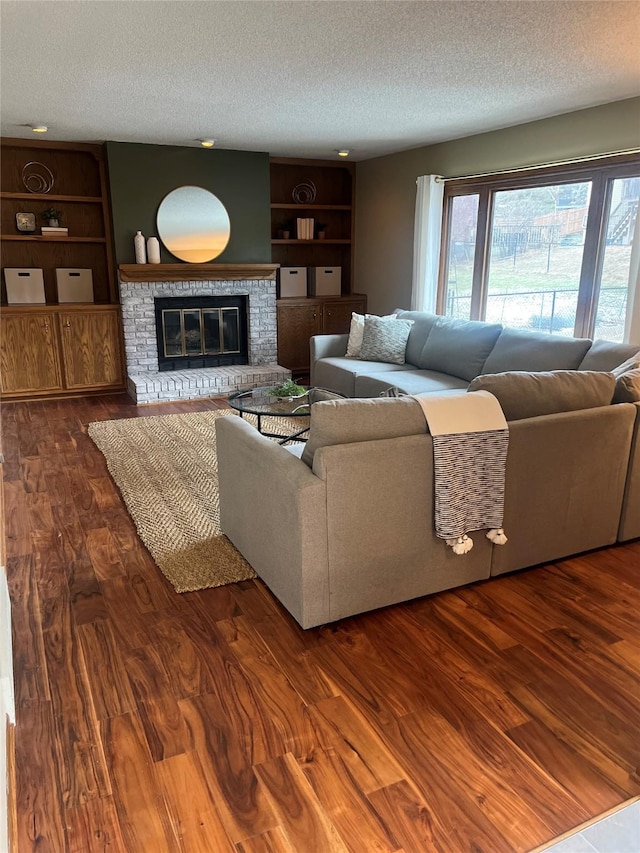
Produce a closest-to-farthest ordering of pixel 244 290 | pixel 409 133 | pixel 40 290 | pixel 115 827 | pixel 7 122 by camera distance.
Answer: pixel 115 827 → pixel 7 122 → pixel 409 133 → pixel 40 290 → pixel 244 290

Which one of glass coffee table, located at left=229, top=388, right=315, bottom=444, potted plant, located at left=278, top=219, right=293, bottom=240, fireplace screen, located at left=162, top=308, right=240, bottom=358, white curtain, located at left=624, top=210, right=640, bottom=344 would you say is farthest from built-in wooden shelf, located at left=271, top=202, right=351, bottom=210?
white curtain, located at left=624, top=210, right=640, bottom=344

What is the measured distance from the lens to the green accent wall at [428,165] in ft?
14.6

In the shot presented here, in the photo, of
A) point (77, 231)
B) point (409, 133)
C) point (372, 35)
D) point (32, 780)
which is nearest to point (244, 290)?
point (77, 231)

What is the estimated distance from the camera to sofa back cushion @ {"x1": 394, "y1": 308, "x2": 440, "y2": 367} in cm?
546

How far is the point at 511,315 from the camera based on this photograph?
5512 millimetres

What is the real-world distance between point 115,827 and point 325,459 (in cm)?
126

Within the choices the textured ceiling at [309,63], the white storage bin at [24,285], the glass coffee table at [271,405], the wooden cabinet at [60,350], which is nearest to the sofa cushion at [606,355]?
the textured ceiling at [309,63]

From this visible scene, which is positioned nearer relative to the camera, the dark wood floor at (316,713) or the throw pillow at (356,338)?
the dark wood floor at (316,713)

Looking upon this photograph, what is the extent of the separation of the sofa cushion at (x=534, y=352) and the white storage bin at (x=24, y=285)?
4348 millimetres

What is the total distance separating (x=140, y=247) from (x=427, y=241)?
9.17 ft

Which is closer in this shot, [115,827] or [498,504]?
[115,827]

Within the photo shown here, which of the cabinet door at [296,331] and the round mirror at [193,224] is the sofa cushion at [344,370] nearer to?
the cabinet door at [296,331]

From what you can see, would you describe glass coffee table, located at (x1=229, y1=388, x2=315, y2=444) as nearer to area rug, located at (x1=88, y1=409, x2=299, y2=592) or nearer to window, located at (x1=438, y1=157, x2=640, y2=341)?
area rug, located at (x1=88, y1=409, x2=299, y2=592)

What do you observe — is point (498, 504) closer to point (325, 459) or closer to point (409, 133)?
point (325, 459)
